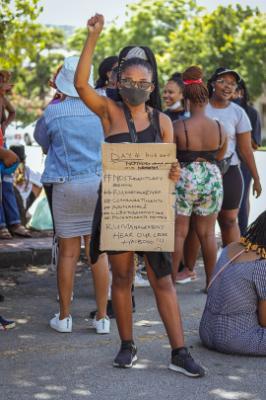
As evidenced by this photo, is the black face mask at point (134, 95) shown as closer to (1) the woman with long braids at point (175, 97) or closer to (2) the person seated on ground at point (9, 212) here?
(1) the woman with long braids at point (175, 97)

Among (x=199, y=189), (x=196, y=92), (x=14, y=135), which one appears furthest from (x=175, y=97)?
(x=14, y=135)

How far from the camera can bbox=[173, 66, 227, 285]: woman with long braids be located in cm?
692

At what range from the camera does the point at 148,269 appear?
512 centimetres

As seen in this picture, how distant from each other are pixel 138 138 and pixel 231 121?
2.79 m

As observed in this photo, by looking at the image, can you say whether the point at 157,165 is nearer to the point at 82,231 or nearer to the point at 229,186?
the point at 82,231

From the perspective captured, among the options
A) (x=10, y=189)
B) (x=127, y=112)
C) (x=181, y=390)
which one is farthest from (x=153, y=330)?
(x=10, y=189)

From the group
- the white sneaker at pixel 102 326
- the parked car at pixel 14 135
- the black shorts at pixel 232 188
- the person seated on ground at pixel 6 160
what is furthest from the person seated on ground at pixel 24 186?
the parked car at pixel 14 135

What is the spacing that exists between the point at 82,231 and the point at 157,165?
129cm

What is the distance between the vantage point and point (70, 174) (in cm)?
595

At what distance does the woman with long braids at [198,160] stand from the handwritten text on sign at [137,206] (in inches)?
78.9

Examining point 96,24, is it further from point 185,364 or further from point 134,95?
point 185,364

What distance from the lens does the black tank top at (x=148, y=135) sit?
5008mm

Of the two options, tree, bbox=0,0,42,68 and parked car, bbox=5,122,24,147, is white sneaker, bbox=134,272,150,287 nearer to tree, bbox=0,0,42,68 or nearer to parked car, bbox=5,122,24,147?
tree, bbox=0,0,42,68

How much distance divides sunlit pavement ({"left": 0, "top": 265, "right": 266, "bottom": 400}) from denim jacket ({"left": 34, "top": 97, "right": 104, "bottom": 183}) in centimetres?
109
